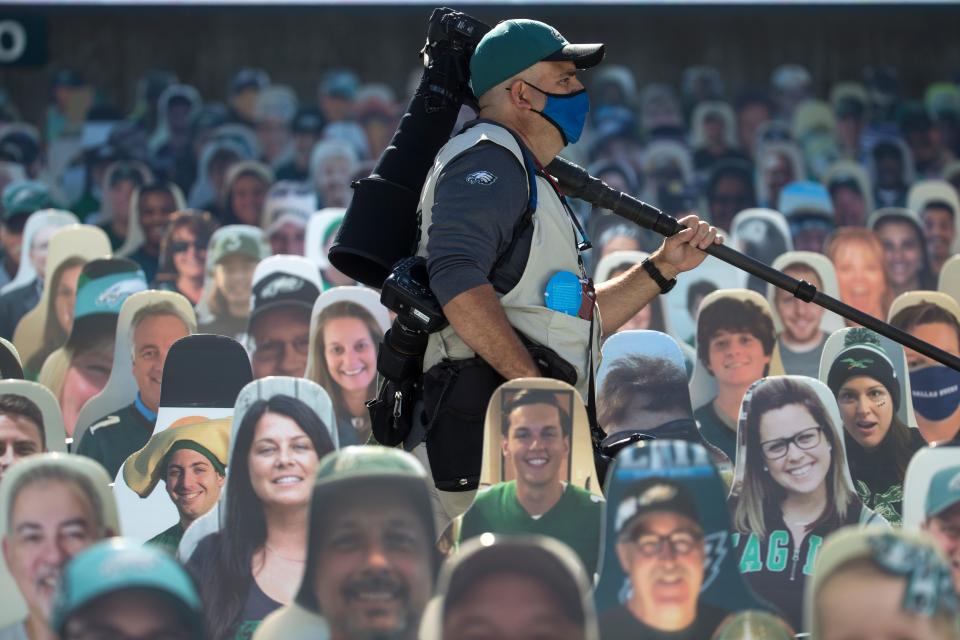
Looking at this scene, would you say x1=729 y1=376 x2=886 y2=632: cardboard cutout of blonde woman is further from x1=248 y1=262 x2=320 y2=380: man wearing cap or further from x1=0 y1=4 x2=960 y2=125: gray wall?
x1=0 y1=4 x2=960 y2=125: gray wall

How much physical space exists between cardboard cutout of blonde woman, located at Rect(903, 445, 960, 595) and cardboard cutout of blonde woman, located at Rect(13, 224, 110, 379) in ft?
13.8

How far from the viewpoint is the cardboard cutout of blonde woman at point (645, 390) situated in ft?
16.8

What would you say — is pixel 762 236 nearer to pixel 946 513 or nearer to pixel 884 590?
pixel 946 513

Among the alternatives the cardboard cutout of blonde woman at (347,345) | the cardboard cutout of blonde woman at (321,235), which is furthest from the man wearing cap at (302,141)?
the cardboard cutout of blonde woman at (347,345)

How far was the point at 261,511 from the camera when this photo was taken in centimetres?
396

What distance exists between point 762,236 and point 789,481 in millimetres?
4879

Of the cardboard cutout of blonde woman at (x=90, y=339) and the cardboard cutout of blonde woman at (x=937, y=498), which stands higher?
the cardboard cutout of blonde woman at (x=90, y=339)

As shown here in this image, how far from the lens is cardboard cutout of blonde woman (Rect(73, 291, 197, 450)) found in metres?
5.50

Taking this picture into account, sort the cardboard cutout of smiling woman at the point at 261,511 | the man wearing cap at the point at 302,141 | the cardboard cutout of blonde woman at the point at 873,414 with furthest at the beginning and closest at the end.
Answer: the man wearing cap at the point at 302,141, the cardboard cutout of blonde woman at the point at 873,414, the cardboard cutout of smiling woman at the point at 261,511

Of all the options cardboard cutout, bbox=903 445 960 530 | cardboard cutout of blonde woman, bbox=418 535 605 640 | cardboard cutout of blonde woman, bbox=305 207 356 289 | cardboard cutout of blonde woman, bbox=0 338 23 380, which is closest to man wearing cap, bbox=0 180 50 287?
cardboard cutout of blonde woman, bbox=305 207 356 289

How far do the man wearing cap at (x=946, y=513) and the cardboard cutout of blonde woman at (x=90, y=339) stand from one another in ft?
11.3

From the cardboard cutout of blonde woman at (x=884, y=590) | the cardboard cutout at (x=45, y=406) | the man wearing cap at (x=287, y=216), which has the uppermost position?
the man wearing cap at (x=287, y=216)

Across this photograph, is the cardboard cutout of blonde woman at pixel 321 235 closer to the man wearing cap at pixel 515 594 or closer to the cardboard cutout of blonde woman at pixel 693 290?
the cardboard cutout of blonde woman at pixel 693 290

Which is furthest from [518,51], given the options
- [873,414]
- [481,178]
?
[873,414]
